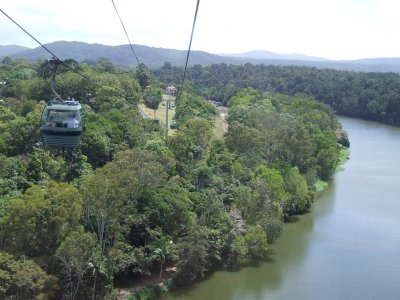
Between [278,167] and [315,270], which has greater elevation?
[278,167]

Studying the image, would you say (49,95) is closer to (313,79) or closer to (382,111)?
(382,111)

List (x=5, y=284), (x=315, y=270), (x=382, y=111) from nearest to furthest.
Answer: (x=5, y=284)
(x=315, y=270)
(x=382, y=111)

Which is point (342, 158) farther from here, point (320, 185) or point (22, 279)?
point (22, 279)

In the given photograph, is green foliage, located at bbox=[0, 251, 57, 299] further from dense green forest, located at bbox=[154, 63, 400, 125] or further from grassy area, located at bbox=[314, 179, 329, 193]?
dense green forest, located at bbox=[154, 63, 400, 125]

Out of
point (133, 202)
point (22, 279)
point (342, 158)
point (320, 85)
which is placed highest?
point (320, 85)

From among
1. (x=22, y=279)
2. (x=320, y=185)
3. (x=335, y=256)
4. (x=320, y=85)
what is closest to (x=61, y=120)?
(x=22, y=279)

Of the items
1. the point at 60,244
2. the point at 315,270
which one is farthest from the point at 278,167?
the point at 60,244

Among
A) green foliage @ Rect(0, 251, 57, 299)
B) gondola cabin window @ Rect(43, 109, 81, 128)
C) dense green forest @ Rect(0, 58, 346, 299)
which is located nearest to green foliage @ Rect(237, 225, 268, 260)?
dense green forest @ Rect(0, 58, 346, 299)
